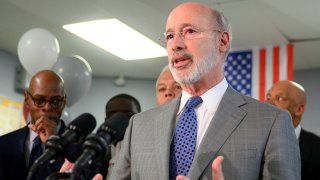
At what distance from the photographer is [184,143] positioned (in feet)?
5.08

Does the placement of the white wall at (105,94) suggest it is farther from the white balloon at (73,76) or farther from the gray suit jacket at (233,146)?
the gray suit jacket at (233,146)

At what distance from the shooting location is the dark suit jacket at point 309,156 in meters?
2.55

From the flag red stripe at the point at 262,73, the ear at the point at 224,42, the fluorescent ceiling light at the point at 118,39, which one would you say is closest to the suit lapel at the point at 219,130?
the ear at the point at 224,42

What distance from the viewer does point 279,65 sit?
5.81 metres

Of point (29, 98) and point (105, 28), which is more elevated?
point (105, 28)

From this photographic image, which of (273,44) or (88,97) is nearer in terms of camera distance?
(273,44)

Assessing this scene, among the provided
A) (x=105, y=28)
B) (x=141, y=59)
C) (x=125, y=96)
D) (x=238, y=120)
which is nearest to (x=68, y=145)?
(x=238, y=120)

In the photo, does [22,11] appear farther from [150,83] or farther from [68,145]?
[68,145]

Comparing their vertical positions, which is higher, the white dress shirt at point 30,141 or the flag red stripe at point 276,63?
the flag red stripe at point 276,63

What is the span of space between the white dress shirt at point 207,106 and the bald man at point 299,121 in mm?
1139

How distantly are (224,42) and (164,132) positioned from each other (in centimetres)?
46

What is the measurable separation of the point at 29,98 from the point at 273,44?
4.15 metres

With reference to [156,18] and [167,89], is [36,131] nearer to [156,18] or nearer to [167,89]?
[167,89]

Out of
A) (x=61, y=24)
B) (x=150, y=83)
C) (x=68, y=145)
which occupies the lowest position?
(x=68, y=145)
